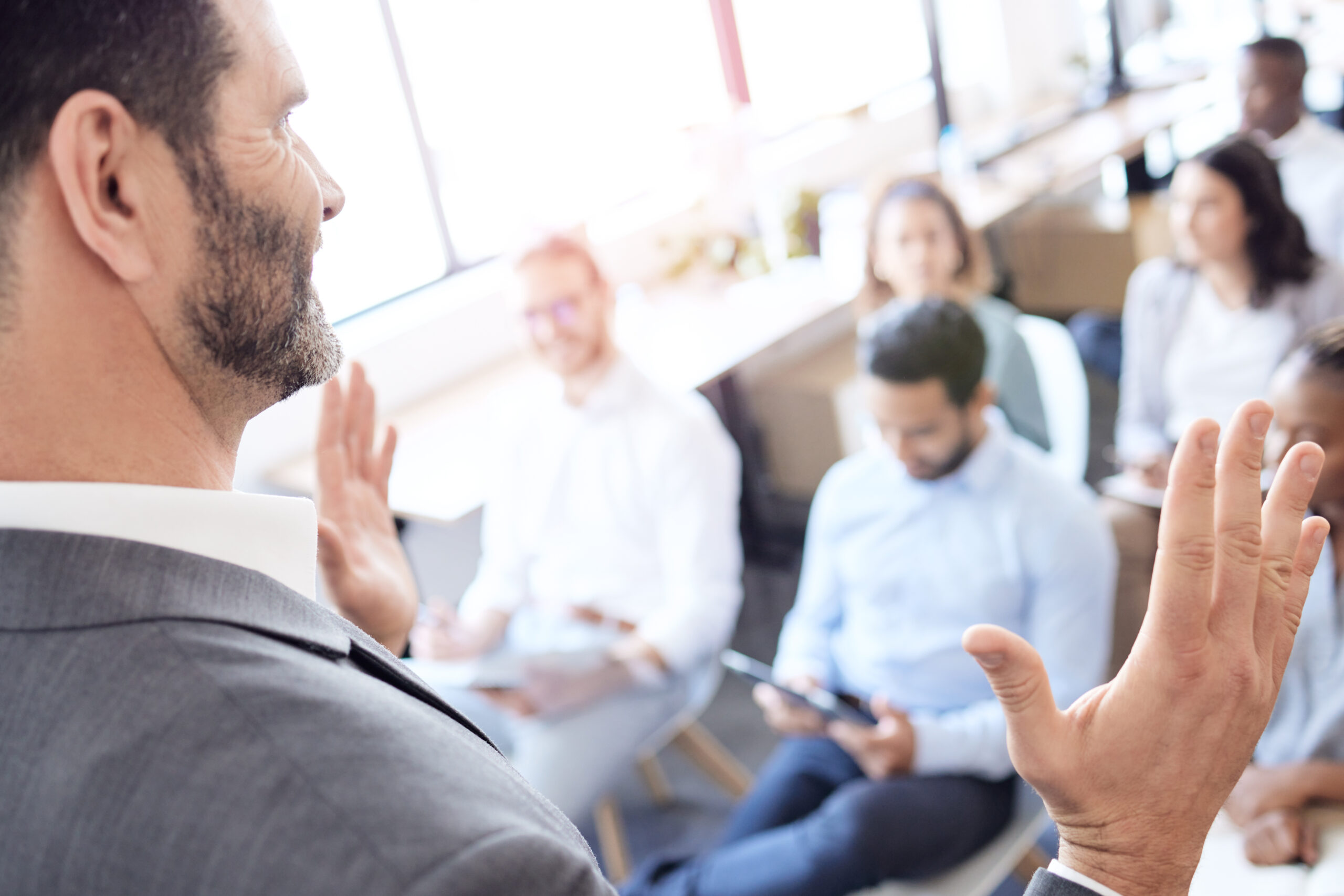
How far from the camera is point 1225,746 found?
667 mm

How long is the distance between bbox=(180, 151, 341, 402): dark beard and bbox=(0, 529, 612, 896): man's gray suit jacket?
141mm

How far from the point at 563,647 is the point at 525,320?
0.69 meters

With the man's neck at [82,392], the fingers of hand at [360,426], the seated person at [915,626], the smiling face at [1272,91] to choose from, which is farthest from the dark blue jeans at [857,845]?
the smiling face at [1272,91]

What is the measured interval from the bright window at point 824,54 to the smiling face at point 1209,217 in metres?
1.88

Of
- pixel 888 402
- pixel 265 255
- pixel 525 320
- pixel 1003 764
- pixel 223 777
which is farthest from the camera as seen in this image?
pixel 525 320

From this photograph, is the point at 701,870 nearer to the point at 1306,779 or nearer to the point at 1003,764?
the point at 1003,764

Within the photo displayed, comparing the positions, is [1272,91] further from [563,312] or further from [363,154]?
[363,154]

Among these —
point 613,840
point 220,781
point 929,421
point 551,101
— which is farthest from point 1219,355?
point 220,781

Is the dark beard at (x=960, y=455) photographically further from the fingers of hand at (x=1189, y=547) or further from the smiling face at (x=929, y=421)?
the fingers of hand at (x=1189, y=547)

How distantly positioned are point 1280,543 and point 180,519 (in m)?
0.67

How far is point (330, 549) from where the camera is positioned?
105 centimetres

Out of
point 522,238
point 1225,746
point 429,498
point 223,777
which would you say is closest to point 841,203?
point 522,238

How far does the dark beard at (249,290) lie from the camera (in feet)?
2.05

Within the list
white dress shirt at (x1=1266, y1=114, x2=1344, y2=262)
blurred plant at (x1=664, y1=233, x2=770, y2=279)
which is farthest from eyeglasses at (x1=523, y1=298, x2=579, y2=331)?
white dress shirt at (x1=1266, y1=114, x2=1344, y2=262)
